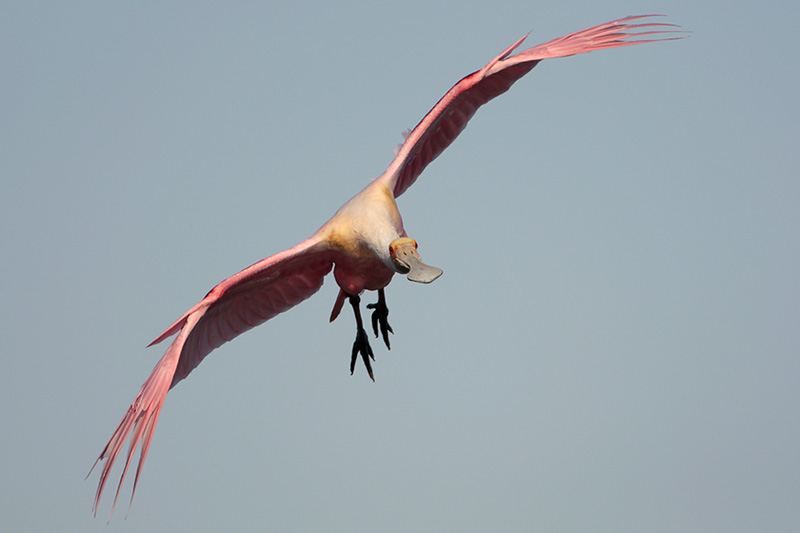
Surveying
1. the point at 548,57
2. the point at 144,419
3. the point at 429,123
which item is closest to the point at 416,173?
the point at 429,123

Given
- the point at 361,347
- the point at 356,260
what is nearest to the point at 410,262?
the point at 356,260

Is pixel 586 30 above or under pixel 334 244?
above

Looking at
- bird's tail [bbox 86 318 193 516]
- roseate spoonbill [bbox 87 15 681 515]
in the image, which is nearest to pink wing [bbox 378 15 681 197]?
roseate spoonbill [bbox 87 15 681 515]

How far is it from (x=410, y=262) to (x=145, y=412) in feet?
11.6

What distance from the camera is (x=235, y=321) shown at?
19234mm

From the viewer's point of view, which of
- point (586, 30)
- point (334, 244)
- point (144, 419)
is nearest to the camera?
point (144, 419)

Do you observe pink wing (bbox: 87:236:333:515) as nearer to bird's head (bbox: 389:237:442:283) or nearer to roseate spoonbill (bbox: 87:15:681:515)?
roseate spoonbill (bbox: 87:15:681:515)

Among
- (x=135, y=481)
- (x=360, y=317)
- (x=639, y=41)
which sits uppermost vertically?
(x=639, y=41)

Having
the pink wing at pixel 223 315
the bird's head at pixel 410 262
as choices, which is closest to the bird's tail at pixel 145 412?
the pink wing at pixel 223 315

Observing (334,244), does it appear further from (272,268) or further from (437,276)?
(437,276)

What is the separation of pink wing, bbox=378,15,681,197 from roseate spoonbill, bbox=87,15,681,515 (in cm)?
1

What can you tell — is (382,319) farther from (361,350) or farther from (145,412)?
(145,412)

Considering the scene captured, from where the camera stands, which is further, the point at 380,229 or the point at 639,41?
the point at 639,41

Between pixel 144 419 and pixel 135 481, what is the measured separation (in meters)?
1.36
